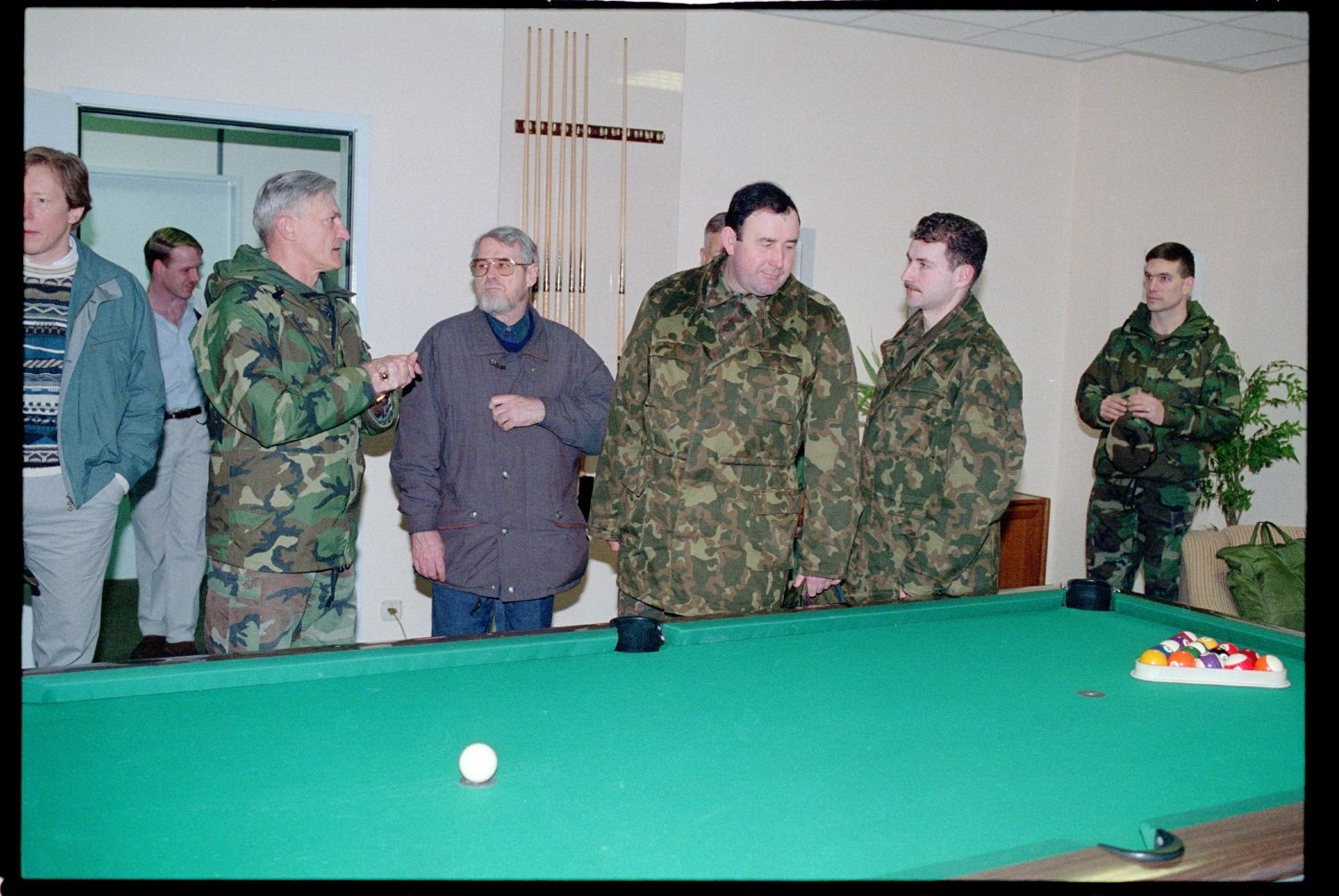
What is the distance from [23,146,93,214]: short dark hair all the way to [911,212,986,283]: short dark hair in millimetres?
2192

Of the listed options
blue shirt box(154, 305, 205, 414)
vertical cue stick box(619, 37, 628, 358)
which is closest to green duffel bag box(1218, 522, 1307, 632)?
vertical cue stick box(619, 37, 628, 358)

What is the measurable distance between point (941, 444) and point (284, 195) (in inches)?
70.6

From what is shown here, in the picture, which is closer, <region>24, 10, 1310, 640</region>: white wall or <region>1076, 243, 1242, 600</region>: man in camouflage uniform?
<region>1076, 243, 1242, 600</region>: man in camouflage uniform

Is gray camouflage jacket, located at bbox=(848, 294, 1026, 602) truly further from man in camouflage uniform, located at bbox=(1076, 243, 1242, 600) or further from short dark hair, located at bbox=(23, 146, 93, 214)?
short dark hair, located at bbox=(23, 146, 93, 214)

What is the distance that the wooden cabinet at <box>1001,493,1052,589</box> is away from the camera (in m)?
5.46

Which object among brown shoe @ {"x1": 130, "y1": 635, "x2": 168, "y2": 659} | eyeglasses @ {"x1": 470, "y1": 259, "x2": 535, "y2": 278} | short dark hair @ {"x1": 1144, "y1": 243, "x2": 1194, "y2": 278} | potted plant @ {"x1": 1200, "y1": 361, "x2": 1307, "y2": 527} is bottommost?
brown shoe @ {"x1": 130, "y1": 635, "x2": 168, "y2": 659}

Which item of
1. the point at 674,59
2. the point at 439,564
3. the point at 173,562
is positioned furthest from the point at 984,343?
the point at 173,562

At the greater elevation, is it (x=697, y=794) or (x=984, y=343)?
(x=984, y=343)

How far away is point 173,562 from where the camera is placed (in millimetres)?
4500

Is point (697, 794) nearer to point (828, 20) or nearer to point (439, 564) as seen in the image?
point (439, 564)

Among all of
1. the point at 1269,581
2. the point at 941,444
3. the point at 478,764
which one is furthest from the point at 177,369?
the point at 1269,581

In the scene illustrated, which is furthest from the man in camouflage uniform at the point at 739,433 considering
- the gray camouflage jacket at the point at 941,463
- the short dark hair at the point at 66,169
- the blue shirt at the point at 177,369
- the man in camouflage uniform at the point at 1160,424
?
the blue shirt at the point at 177,369

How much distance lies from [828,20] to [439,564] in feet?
11.0

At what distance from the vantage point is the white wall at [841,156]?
4457 millimetres
